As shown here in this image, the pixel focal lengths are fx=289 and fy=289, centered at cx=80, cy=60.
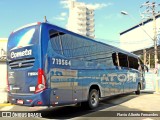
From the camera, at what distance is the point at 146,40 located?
77.7m

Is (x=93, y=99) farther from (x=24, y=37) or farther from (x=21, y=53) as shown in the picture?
(x=24, y=37)

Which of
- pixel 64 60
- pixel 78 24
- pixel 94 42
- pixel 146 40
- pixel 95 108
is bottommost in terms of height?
pixel 95 108

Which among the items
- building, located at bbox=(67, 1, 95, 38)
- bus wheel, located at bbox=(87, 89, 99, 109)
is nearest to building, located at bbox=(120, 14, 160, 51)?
building, located at bbox=(67, 1, 95, 38)

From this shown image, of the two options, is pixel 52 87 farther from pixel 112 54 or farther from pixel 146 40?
pixel 146 40

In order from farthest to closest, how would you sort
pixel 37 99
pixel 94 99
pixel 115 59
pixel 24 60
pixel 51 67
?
pixel 115 59, pixel 94 99, pixel 24 60, pixel 51 67, pixel 37 99

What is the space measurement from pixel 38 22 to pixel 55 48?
112cm

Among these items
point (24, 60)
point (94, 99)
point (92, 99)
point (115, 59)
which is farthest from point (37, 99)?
point (115, 59)

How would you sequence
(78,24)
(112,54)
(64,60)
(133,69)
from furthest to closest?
(78,24) < (133,69) < (112,54) < (64,60)

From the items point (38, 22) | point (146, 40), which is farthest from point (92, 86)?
point (146, 40)

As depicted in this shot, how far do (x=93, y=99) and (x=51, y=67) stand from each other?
146 inches

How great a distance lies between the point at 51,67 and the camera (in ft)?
33.8

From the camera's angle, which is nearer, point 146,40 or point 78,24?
point 146,40

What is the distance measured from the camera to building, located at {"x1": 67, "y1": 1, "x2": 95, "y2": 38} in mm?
146750

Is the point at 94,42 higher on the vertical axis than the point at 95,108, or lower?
higher
